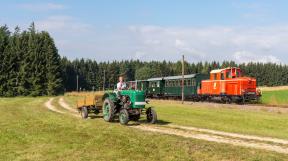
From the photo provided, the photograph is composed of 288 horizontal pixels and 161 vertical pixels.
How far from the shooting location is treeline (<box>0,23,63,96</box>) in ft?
240

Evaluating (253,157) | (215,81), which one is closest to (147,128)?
(253,157)

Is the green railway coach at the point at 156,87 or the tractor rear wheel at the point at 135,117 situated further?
the green railway coach at the point at 156,87

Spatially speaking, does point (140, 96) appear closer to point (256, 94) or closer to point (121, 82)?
point (121, 82)

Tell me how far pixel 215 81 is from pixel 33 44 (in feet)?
167

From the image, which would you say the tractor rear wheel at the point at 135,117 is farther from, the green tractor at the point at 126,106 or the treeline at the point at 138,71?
the treeline at the point at 138,71

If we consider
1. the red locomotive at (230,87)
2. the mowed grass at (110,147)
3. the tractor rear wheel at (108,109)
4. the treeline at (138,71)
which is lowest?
the mowed grass at (110,147)

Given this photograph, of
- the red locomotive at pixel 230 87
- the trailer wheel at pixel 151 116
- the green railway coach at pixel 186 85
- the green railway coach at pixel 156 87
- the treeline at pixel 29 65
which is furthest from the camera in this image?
the treeline at pixel 29 65

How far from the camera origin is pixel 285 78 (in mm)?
165875

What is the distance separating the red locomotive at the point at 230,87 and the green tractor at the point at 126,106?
18446 millimetres

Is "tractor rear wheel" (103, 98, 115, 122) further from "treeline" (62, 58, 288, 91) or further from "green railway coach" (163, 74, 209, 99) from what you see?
→ "treeline" (62, 58, 288, 91)

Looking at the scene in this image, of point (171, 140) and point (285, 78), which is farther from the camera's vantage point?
point (285, 78)

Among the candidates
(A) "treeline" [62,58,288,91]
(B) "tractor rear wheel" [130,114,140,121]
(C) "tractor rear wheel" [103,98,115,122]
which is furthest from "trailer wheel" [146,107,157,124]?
(A) "treeline" [62,58,288,91]

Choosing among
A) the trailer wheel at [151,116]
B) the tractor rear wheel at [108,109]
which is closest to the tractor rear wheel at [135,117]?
the trailer wheel at [151,116]

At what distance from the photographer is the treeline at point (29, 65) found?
73062 millimetres
